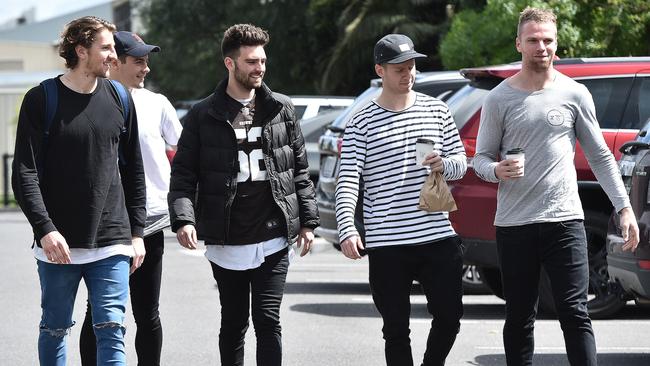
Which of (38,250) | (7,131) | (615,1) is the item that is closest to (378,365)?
(38,250)

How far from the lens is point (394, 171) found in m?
6.60

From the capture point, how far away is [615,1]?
18250mm

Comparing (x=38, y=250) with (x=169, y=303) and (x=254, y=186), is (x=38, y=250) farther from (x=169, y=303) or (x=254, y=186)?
(x=169, y=303)

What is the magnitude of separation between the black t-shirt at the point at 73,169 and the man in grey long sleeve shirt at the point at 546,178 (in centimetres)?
175

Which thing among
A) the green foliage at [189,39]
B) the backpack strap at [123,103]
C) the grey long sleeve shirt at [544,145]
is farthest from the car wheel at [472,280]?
the green foliage at [189,39]

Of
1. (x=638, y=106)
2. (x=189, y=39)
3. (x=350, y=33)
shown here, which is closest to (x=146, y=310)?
(x=638, y=106)

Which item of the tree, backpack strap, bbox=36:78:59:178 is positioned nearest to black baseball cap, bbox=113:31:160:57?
backpack strap, bbox=36:78:59:178

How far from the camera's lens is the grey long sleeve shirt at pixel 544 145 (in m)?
6.57

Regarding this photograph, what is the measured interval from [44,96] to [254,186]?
1.13 m

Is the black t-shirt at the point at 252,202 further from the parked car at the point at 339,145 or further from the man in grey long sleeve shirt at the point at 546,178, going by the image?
the parked car at the point at 339,145

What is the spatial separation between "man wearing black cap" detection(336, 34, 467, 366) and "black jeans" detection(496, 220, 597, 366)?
0.28 m

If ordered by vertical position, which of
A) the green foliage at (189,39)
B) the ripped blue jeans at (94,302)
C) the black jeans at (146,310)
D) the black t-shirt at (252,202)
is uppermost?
the black t-shirt at (252,202)

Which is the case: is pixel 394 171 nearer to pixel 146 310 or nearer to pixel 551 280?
pixel 551 280

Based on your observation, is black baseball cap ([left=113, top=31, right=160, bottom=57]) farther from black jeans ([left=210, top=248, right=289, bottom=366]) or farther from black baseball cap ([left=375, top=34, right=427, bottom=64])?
black baseball cap ([left=375, top=34, right=427, bottom=64])
